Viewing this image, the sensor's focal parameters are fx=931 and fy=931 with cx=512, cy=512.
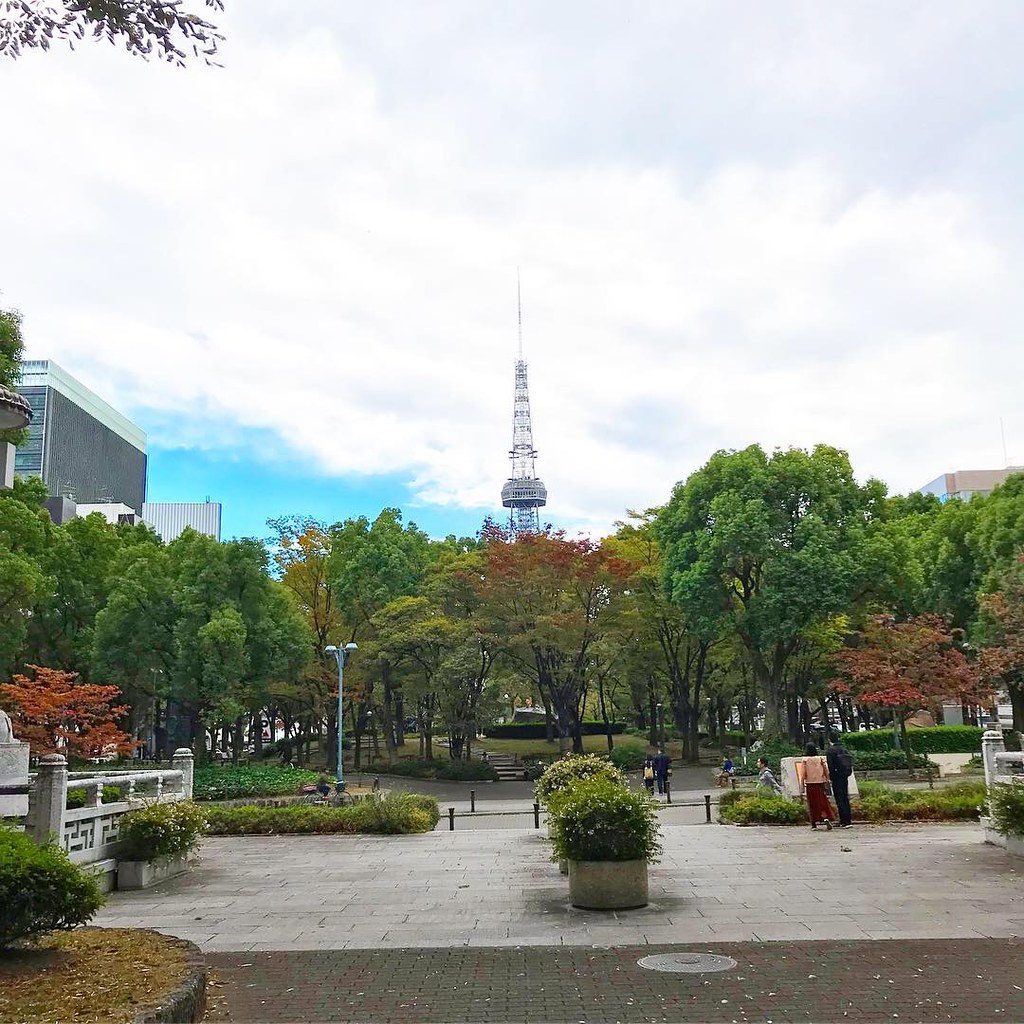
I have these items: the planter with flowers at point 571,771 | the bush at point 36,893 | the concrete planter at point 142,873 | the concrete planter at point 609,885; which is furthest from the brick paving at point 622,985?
the planter with flowers at point 571,771

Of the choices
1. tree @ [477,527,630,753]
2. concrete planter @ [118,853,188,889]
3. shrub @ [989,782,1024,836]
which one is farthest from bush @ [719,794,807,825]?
tree @ [477,527,630,753]

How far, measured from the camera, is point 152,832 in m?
11.9

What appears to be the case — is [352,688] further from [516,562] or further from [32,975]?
[32,975]

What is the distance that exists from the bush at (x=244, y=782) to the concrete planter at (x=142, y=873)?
14648 mm

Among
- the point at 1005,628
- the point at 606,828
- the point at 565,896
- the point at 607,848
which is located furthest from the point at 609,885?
the point at 1005,628

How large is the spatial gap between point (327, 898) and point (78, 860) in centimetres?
288

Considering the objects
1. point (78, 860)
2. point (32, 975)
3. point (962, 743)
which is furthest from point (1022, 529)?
point (32, 975)

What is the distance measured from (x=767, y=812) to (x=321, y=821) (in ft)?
28.4

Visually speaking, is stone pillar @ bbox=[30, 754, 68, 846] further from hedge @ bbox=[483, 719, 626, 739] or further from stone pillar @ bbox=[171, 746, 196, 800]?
hedge @ bbox=[483, 719, 626, 739]

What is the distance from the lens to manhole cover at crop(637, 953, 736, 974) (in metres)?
6.98

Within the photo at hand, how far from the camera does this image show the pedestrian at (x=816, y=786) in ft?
53.5

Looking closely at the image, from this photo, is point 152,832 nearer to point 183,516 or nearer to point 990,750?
point 990,750

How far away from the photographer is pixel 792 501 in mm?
34406

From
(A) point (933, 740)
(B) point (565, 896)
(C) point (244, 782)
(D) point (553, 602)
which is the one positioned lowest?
(A) point (933, 740)
